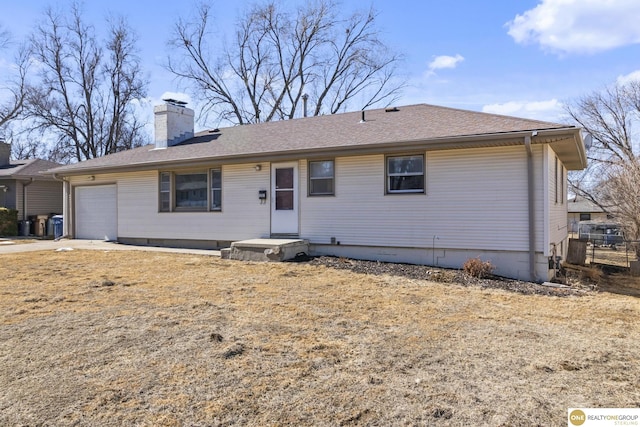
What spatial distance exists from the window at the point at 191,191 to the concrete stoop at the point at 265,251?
2355mm

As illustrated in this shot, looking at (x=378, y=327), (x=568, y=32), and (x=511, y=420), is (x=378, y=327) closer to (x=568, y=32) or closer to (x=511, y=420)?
(x=511, y=420)

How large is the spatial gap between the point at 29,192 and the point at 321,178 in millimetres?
16380

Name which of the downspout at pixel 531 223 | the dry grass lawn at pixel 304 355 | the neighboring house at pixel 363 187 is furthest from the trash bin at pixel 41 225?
the downspout at pixel 531 223

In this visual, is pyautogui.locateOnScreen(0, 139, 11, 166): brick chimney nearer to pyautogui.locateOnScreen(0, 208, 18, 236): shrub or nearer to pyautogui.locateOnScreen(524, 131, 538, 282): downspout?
pyautogui.locateOnScreen(0, 208, 18, 236): shrub

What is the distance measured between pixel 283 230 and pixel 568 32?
10.3m

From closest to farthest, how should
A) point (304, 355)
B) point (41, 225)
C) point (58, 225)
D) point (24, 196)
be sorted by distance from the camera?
point (304, 355) → point (58, 225) → point (41, 225) → point (24, 196)

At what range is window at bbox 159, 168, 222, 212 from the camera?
12.3 meters

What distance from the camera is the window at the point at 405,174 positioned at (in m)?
9.69

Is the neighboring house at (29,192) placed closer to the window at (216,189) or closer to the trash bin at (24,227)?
the trash bin at (24,227)

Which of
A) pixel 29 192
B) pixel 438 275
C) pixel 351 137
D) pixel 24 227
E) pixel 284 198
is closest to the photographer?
pixel 438 275

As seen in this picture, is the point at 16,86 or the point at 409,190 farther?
the point at 16,86

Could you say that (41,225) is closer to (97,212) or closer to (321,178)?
(97,212)

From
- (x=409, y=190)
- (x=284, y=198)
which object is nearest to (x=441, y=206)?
(x=409, y=190)

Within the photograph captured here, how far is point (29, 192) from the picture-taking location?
2027 centimetres
